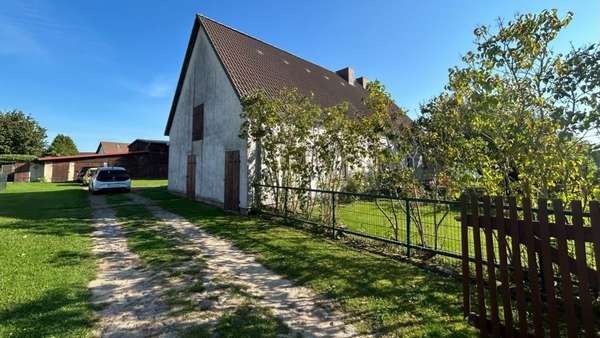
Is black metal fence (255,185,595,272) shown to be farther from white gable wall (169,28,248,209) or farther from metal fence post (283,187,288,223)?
white gable wall (169,28,248,209)

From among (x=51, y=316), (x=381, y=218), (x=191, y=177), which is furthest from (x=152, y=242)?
(x=191, y=177)

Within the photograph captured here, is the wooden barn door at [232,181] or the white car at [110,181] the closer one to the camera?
the wooden barn door at [232,181]

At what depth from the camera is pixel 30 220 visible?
9523 mm

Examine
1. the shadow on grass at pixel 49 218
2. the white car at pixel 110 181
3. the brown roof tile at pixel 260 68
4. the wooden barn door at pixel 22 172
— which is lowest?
the shadow on grass at pixel 49 218

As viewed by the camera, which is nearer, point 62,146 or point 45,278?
point 45,278

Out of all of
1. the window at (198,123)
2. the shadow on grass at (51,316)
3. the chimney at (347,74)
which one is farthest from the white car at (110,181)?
the chimney at (347,74)

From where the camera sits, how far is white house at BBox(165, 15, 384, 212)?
1148 cm

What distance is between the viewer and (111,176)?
1788 centimetres

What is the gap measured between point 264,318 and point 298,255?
93.5 inches

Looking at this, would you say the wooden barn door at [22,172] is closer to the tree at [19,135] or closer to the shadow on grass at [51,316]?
the tree at [19,135]

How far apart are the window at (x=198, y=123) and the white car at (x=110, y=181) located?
6161 millimetres

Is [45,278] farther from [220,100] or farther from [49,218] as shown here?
[220,100]

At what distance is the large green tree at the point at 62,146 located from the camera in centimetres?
5099

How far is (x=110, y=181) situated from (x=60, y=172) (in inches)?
797
